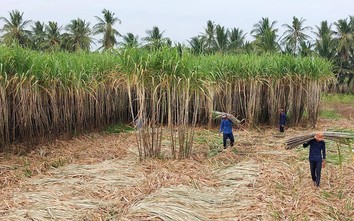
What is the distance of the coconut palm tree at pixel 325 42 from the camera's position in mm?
27281

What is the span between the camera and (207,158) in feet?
23.1

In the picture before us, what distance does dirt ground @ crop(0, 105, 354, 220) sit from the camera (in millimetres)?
4211

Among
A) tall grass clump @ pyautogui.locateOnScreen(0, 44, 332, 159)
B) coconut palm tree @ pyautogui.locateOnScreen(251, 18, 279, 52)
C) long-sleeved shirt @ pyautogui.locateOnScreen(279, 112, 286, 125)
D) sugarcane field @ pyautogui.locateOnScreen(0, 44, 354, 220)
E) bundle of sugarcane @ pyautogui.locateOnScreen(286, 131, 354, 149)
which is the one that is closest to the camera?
sugarcane field @ pyautogui.locateOnScreen(0, 44, 354, 220)

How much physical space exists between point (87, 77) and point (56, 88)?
101 centimetres

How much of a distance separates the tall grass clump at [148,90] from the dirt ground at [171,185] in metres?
0.60

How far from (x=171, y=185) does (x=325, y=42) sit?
24.9 metres

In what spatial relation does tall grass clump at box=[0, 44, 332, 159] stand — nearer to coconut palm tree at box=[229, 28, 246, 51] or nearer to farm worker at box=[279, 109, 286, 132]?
farm worker at box=[279, 109, 286, 132]

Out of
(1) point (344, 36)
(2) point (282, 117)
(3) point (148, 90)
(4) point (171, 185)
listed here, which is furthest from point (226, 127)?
(1) point (344, 36)

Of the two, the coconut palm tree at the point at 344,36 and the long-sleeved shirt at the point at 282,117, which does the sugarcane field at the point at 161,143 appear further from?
the coconut palm tree at the point at 344,36

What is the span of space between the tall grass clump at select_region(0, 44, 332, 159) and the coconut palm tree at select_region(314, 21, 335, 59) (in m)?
A: 16.7

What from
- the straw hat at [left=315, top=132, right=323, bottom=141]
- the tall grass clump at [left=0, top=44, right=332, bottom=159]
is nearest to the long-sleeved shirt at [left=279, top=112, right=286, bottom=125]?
the tall grass clump at [left=0, top=44, right=332, bottom=159]

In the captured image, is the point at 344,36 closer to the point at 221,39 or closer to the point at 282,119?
the point at 221,39

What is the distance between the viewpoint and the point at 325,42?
27.1m

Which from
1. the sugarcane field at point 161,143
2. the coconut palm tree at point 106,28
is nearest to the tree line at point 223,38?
the coconut palm tree at point 106,28
